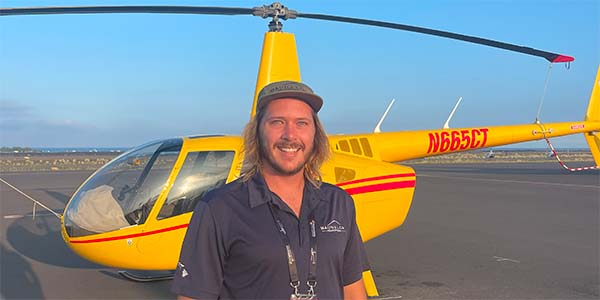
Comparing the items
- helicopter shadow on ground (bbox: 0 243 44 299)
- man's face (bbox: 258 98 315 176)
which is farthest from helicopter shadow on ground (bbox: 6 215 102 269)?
man's face (bbox: 258 98 315 176)

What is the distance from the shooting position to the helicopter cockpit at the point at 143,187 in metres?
5.37

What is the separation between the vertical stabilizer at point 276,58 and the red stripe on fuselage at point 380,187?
153cm

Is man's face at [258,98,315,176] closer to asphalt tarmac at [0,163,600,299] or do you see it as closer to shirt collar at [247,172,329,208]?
shirt collar at [247,172,329,208]

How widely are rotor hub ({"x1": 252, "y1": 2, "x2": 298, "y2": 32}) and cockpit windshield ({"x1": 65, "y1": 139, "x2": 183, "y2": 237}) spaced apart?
67.2 inches

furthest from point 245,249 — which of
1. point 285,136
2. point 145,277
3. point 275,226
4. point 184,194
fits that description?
point 145,277

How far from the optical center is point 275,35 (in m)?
5.95

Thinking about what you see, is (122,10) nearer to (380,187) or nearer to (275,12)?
(275,12)

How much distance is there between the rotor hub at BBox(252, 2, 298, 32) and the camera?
219 inches

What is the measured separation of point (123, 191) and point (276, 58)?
2.33 meters

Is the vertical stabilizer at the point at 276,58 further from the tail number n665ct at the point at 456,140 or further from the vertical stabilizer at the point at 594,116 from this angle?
the vertical stabilizer at the point at 594,116

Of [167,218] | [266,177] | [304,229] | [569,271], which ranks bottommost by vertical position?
[569,271]

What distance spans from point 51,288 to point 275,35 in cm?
422

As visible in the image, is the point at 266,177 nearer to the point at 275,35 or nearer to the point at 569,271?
the point at 275,35

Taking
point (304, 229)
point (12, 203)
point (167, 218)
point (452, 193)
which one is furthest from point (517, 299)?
point (12, 203)
